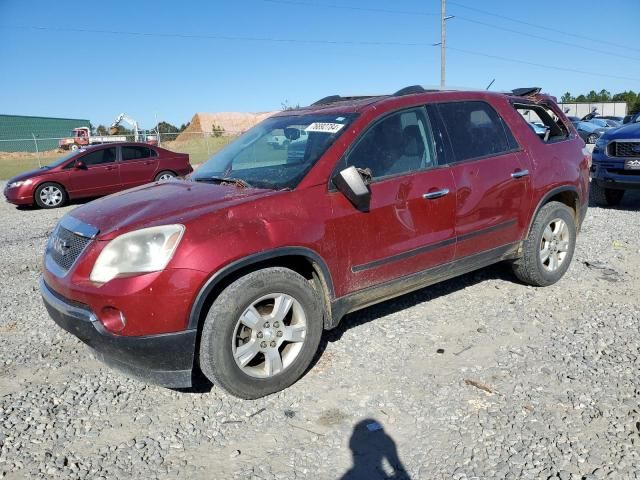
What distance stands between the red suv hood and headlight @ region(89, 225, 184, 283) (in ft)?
0.18

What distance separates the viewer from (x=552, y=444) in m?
2.69

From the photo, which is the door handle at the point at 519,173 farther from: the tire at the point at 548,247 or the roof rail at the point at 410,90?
the roof rail at the point at 410,90

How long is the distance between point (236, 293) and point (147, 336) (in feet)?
1.75

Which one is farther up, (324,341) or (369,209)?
(369,209)

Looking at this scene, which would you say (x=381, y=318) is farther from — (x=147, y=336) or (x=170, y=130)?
(x=170, y=130)

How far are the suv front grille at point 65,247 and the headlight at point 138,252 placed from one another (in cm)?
24

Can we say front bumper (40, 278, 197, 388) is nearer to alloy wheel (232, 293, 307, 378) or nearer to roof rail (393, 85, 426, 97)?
alloy wheel (232, 293, 307, 378)

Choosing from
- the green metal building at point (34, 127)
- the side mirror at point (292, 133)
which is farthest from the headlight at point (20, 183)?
the green metal building at point (34, 127)

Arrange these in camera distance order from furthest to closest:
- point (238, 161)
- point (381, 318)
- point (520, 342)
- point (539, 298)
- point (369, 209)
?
point (539, 298) → point (381, 318) → point (238, 161) → point (520, 342) → point (369, 209)

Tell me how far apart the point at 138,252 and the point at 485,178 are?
2713mm

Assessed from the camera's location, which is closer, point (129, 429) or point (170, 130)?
point (129, 429)

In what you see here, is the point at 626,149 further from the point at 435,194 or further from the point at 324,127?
the point at 324,127

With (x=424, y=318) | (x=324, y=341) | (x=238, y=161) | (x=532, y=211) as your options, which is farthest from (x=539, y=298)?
(x=238, y=161)

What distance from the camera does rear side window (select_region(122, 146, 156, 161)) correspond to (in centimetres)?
1349
